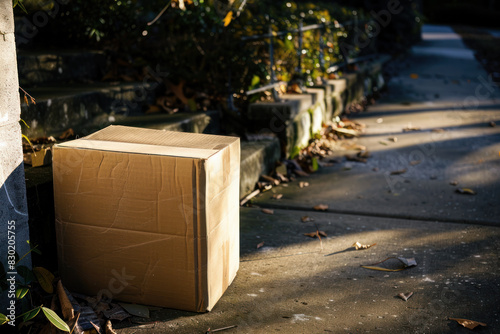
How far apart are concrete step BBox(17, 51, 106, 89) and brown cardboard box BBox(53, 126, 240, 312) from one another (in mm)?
1704

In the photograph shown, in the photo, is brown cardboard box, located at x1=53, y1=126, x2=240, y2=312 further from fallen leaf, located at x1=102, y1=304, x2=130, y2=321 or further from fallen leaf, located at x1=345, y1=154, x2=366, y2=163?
fallen leaf, located at x1=345, y1=154, x2=366, y2=163

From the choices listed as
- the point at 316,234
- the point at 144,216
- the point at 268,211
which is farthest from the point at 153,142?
the point at 268,211

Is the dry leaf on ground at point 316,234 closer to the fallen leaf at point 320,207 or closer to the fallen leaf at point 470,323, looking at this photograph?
the fallen leaf at point 320,207

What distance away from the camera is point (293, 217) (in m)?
3.27

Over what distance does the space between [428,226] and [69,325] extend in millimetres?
2170

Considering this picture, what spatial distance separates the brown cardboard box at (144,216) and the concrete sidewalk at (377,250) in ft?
0.54

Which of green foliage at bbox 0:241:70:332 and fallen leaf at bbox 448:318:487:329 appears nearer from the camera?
green foliage at bbox 0:241:70:332

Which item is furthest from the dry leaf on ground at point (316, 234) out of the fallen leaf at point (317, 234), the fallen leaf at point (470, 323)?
the fallen leaf at point (470, 323)

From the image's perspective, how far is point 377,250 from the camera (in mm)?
2775

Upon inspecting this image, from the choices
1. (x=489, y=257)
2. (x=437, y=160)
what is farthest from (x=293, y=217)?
(x=437, y=160)

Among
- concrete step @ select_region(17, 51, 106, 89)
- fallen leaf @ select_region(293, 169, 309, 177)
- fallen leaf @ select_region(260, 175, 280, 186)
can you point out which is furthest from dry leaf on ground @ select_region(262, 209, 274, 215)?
concrete step @ select_region(17, 51, 106, 89)

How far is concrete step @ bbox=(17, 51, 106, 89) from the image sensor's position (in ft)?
11.6

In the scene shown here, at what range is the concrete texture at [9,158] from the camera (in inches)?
70.2

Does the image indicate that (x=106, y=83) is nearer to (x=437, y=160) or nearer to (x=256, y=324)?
(x=256, y=324)
